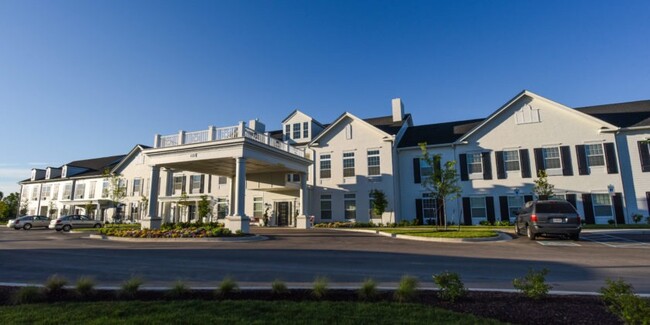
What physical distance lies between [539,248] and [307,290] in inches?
421

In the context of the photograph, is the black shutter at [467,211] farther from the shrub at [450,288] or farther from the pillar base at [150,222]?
the shrub at [450,288]

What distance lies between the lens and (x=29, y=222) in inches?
1337

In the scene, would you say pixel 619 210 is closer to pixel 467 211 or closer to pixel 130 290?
pixel 467 211

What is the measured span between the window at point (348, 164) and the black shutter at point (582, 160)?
52.9 ft

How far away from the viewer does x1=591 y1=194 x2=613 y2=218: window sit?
23375mm

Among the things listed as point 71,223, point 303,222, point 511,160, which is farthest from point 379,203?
point 71,223

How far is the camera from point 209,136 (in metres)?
20.8

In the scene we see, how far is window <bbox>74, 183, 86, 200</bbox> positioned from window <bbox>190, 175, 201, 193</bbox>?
1790 centimetres

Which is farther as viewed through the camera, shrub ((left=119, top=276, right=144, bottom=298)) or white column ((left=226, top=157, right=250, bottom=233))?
white column ((left=226, top=157, right=250, bottom=233))

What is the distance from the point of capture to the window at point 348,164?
29.8 metres

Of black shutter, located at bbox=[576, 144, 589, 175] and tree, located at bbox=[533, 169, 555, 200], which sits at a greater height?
black shutter, located at bbox=[576, 144, 589, 175]

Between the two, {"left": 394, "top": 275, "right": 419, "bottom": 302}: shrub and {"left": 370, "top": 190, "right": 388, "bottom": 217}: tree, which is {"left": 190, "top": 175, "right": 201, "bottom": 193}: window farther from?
{"left": 394, "top": 275, "right": 419, "bottom": 302}: shrub

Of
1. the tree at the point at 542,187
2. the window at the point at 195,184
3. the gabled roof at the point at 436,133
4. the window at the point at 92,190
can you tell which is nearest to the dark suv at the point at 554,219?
the tree at the point at 542,187

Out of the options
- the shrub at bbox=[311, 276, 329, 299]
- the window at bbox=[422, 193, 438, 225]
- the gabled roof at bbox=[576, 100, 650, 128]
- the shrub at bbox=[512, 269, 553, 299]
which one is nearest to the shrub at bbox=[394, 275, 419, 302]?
the shrub at bbox=[311, 276, 329, 299]
